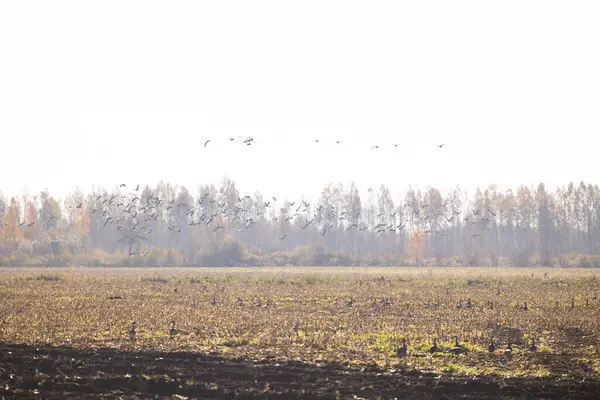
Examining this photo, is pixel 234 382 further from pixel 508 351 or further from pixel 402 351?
pixel 508 351

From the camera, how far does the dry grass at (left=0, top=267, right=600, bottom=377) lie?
17.6 metres

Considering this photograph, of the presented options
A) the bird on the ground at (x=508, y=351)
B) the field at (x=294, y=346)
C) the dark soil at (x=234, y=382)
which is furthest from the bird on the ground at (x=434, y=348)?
the dark soil at (x=234, y=382)

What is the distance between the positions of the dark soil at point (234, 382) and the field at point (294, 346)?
0.13ft

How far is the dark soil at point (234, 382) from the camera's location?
14.3 meters

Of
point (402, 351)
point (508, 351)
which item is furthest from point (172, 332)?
point (508, 351)

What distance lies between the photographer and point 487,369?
52.9 ft

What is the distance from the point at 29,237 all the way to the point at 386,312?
88.2 m

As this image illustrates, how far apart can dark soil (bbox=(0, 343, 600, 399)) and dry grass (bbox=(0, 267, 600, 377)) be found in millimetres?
908

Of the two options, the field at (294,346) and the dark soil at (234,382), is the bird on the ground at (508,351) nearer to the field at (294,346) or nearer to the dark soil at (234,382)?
the field at (294,346)

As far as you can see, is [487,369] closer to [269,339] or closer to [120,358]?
[269,339]

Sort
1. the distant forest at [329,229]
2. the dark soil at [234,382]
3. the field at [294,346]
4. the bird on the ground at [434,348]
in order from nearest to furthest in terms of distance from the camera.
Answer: the dark soil at [234,382], the field at [294,346], the bird on the ground at [434,348], the distant forest at [329,229]

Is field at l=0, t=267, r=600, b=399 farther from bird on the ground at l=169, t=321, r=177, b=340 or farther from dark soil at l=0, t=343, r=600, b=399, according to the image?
bird on the ground at l=169, t=321, r=177, b=340

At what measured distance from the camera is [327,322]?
2361 cm

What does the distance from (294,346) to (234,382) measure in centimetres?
392
